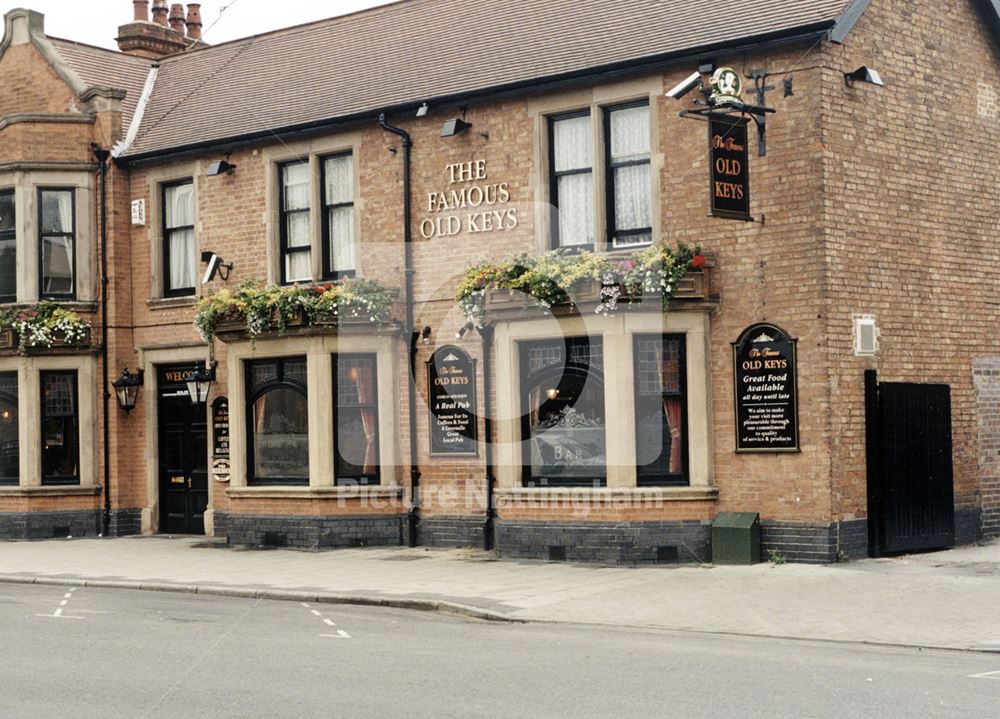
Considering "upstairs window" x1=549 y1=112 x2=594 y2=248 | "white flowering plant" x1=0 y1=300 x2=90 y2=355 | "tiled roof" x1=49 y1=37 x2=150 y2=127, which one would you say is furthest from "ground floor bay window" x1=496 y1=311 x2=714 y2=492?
"tiled roof" x1=49 y1=37 x2=150 y2=127

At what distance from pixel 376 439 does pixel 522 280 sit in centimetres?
401

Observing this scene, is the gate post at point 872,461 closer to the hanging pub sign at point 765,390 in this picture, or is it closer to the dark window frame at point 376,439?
the hanging pub sign at point 765,390

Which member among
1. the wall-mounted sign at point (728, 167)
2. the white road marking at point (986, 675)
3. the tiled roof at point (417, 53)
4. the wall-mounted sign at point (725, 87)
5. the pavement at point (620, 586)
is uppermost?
the tiled roof at point (417, 53)

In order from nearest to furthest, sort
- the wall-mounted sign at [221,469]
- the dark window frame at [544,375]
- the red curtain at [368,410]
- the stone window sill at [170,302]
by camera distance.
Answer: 1. the dark window frame at [544,375]
2. the red curtain at [368,410]
3. the wall-mounted sign at [221,469]
4. the stone window sill at [170,302]

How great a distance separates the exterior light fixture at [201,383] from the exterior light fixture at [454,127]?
5.98 m

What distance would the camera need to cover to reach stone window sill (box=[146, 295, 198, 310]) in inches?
930

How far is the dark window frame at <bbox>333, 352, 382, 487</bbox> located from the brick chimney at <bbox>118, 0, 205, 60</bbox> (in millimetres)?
9667

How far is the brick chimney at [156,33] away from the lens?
28.3m

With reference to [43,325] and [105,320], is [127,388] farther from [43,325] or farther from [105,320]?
[43,325]

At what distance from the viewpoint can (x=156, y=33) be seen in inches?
1120

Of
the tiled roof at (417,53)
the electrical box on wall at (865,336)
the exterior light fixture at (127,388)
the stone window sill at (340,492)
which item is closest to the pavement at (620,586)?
the stone window sill at (340,492)

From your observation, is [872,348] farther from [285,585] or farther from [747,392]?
[285,585]

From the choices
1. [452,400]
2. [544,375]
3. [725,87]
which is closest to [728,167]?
[725,87]

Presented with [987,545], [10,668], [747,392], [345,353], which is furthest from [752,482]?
[10,668]
